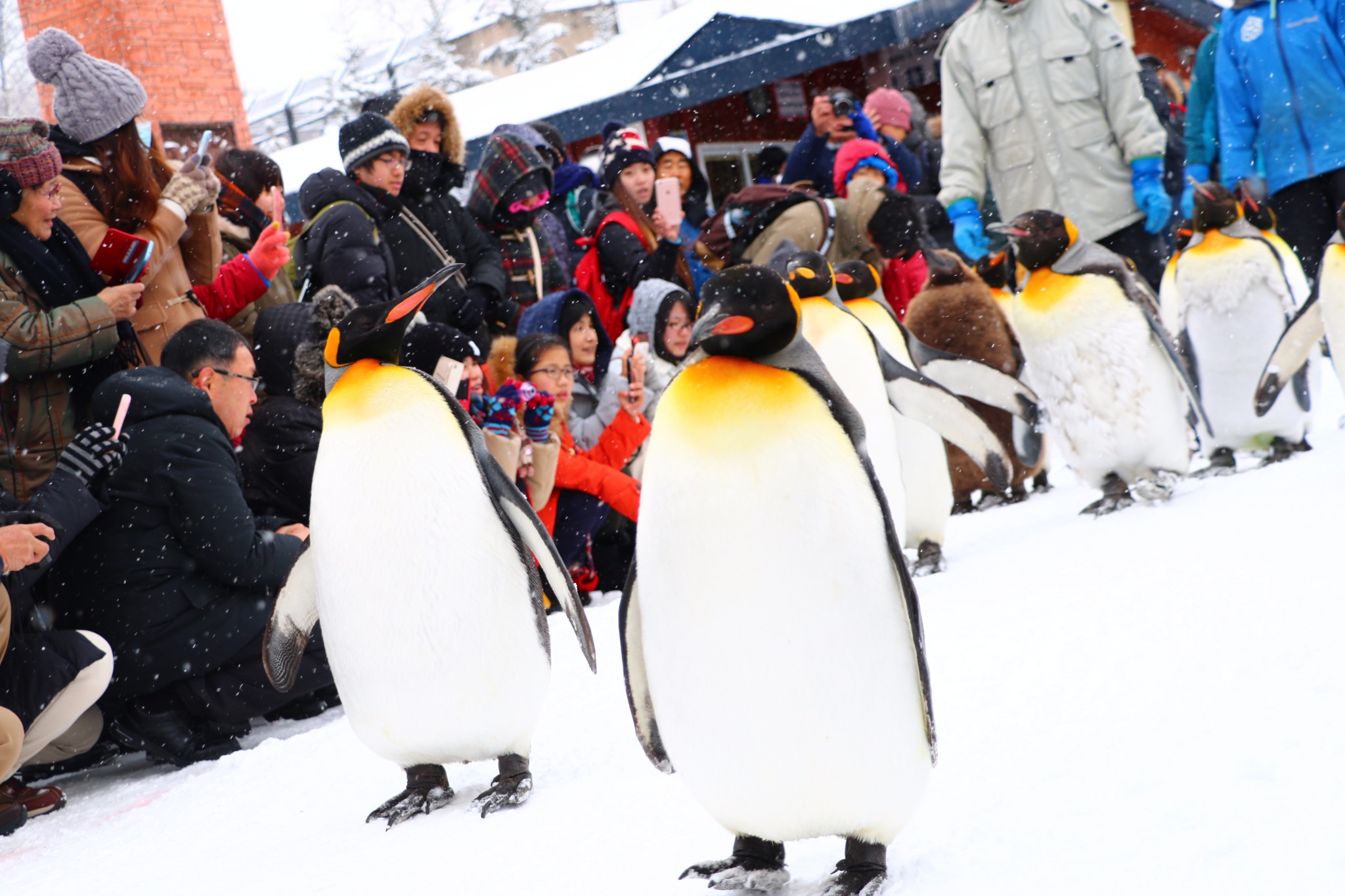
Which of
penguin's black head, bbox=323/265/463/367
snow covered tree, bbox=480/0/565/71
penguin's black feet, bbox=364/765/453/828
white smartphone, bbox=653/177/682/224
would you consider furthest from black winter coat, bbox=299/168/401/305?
snow covered tree, bbox=480/0/565/71

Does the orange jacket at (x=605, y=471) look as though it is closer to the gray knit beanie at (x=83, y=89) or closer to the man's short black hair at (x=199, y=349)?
the man's short black hair at (x=199, y=349)

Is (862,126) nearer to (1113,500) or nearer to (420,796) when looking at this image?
(1113,500)

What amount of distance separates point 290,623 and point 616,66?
28.7 feet

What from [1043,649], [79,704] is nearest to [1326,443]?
[1043,649]

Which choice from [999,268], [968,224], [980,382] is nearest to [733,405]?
[980,382]

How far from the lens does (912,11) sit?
1011 centimetres

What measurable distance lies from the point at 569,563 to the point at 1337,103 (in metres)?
3.19

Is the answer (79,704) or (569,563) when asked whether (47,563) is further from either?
(569,563)

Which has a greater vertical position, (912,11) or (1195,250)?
(912,11)

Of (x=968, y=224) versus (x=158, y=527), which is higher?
(x=968, y=224)

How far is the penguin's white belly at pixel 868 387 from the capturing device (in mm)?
3014

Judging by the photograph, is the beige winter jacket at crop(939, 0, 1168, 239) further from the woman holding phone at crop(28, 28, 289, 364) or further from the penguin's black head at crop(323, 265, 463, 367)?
the penguin's black head at crop(323, 265, 463, 367)

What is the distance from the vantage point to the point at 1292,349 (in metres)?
3.77

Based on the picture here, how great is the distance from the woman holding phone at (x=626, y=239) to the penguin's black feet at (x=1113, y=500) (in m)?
2.16
